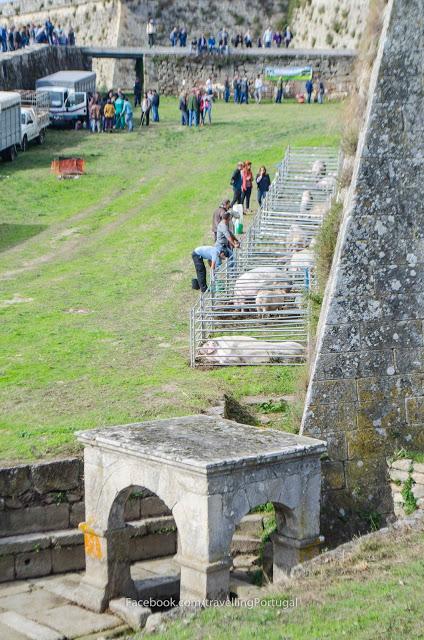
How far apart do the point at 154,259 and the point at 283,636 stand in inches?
793

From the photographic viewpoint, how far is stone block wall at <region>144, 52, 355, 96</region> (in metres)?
58.6

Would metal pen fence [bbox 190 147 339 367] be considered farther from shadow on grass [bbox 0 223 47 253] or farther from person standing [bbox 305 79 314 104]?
person standing [bbox 305 79 314 104]

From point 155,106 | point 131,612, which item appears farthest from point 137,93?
point 131,612

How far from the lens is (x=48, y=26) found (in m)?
59.8

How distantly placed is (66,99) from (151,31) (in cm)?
1542

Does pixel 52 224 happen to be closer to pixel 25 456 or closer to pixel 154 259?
pixel 154 259

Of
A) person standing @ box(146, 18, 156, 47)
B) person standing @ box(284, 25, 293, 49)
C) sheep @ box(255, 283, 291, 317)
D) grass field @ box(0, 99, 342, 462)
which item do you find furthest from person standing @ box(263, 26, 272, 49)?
sheep @ box(255, 283, 291, 317)

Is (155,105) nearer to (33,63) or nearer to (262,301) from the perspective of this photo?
(33,63)

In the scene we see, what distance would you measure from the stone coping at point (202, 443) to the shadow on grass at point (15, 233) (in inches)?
705

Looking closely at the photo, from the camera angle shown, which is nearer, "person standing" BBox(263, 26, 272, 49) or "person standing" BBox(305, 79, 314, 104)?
"person standing" BBox(305, 79, 314, 104)

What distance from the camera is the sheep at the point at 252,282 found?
22781 mm

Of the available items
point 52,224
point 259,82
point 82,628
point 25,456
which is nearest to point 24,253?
point 52,224

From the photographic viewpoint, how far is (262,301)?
896 inches

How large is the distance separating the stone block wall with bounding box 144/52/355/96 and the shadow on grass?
25004mm
